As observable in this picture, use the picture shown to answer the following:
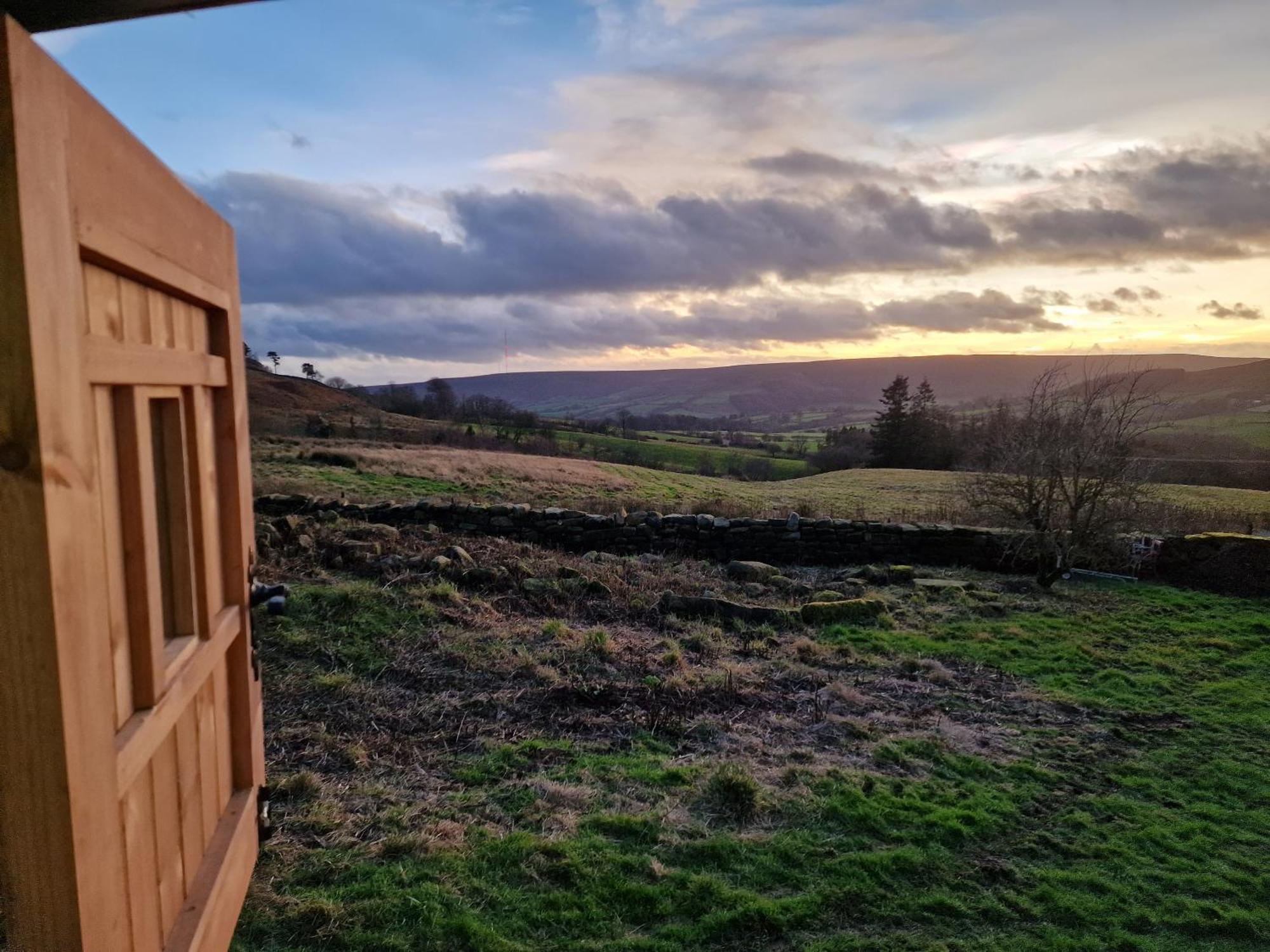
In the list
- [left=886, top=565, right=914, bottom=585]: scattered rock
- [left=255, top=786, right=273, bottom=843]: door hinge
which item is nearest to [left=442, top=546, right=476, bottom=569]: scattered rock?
[left=255, top=786, right=273, bottom=843]: door hinge

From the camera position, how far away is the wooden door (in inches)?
45.7

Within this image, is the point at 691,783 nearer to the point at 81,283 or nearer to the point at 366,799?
the point at 366,799

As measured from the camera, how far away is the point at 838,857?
3693mm

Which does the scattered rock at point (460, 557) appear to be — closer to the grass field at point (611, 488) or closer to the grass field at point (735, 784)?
the grass field at point (735, 784)

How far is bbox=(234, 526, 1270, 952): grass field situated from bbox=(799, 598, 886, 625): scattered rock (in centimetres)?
36

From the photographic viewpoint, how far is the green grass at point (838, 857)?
309 cm

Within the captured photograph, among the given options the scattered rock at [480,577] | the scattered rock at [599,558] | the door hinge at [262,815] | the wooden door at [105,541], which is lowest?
the scattered rock at [599,558]

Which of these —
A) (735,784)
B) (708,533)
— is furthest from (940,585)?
(735,784)

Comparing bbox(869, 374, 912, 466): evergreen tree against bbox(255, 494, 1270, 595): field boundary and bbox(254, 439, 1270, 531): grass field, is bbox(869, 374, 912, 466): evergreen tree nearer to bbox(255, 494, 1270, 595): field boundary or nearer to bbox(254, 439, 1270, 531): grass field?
bbox(254, 439, 1270, 531): grass field

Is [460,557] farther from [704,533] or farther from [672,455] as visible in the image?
[672,455]

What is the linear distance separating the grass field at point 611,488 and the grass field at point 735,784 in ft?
22.7

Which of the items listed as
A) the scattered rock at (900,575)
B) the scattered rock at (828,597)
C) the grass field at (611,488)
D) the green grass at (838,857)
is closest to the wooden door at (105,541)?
the green grass at (838,857)

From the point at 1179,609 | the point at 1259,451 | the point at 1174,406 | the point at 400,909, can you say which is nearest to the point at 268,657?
the point at 400,909

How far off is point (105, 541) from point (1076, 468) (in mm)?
11594
